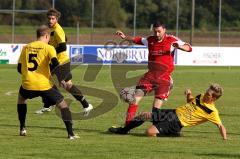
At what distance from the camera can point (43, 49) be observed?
38.4 feet

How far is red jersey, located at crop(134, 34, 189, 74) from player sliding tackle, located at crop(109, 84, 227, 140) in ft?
2.36

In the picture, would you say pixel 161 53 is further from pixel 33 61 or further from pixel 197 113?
pixel 33 61

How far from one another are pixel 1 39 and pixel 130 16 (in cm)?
2140

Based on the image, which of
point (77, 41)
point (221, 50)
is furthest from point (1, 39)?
point (221, 50)

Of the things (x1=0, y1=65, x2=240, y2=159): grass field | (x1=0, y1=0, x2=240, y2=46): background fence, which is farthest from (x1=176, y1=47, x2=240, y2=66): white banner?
(x1=0, y1=65, x2=240, y2=159): grass field

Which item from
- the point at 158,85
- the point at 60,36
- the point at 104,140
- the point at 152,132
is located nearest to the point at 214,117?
the point at 152,132

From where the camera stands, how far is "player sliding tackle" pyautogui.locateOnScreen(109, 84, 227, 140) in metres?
12.4

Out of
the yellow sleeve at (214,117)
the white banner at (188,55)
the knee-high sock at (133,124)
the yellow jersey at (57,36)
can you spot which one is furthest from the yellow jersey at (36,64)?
the white banner at (188,55)

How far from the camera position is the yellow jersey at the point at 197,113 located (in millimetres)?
12406

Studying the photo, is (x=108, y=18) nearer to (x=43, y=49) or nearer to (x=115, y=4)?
(x=115, y=4)

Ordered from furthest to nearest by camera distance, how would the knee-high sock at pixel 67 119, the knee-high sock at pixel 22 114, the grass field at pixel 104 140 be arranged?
the knee-high sock at pixel 22 114
the knee-high sock at pixel 67 119
the grass field at pixel 104 140

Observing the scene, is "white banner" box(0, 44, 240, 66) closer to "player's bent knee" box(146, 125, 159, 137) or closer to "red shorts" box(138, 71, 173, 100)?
"red shorts" box(138, 71, 173, 100)

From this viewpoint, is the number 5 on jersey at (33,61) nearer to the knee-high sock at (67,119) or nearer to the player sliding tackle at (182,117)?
the knee-high sock at (67,119)

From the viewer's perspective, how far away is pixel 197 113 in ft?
41.2
